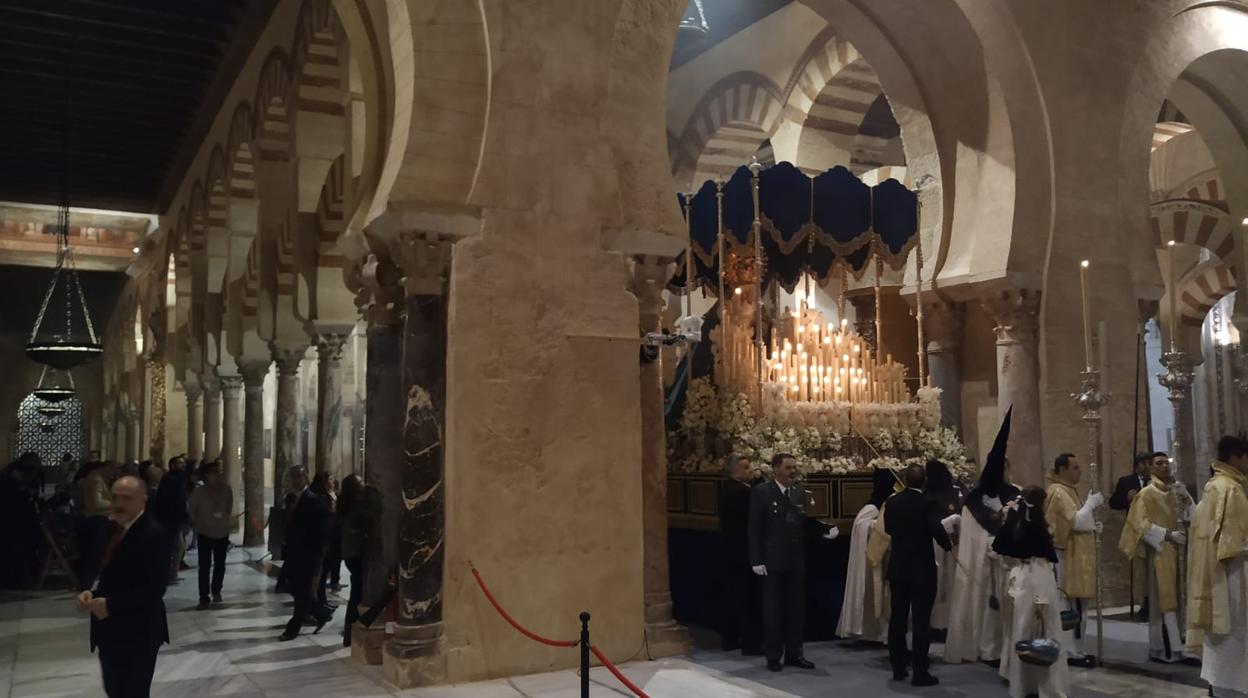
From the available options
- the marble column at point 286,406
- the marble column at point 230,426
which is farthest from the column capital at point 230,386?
the marble column at point 286,406

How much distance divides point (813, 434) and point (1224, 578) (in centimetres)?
290

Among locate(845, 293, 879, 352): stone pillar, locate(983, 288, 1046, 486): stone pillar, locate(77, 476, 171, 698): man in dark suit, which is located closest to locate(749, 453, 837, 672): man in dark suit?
locate(983, 288, 1046, 486): stone pillar

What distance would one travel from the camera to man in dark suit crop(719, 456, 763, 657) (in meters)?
6.78

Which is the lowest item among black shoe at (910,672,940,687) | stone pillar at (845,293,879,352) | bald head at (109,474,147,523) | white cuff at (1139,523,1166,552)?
black shoe at (910,672,940,687)

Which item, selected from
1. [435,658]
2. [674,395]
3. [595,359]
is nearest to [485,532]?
[435,658]

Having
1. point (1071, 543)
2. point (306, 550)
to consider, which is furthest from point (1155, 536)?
point (306, 550)

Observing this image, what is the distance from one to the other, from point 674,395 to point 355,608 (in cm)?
324

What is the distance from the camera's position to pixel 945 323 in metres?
8.75

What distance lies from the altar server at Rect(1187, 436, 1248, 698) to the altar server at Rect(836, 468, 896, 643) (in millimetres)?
1914

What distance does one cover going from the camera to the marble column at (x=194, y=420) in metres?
17.3

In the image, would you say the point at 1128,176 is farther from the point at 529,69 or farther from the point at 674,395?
the point at 529,69

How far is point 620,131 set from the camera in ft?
20.0

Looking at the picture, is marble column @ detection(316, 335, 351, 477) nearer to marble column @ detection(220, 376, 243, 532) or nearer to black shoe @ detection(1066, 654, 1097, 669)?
marble column @ detection(220, 376, 243, 532)

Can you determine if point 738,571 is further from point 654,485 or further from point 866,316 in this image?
point 866,316
